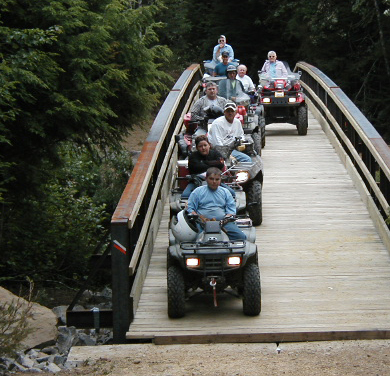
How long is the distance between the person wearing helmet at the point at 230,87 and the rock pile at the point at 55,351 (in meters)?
5.63

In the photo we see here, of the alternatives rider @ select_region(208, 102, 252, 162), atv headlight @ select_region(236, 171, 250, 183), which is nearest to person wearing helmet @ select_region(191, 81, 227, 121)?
rider @ select_region(208, 102, 252, 162)

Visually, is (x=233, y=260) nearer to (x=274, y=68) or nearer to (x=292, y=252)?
(x=292, y=252)

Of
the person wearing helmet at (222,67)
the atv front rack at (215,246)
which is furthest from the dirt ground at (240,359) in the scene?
the person wearing helmet at (222,67)

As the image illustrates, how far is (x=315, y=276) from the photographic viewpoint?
1057 cm

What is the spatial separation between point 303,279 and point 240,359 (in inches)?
91.9

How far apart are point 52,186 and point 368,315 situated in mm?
9303

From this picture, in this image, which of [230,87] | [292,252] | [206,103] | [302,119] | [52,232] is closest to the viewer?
[292,252]

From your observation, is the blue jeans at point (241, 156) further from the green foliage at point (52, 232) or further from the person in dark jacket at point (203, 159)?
the green foliage at point (52, 232)

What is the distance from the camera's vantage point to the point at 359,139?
54.1 ft

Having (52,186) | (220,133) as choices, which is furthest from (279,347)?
(52,186)

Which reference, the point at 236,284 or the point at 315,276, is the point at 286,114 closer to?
the point at 315,276

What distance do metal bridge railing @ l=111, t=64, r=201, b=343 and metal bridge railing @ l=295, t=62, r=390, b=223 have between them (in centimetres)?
281

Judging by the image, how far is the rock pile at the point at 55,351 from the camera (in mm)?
8336

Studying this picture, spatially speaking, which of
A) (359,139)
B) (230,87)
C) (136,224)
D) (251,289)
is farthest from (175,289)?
(359,139)
